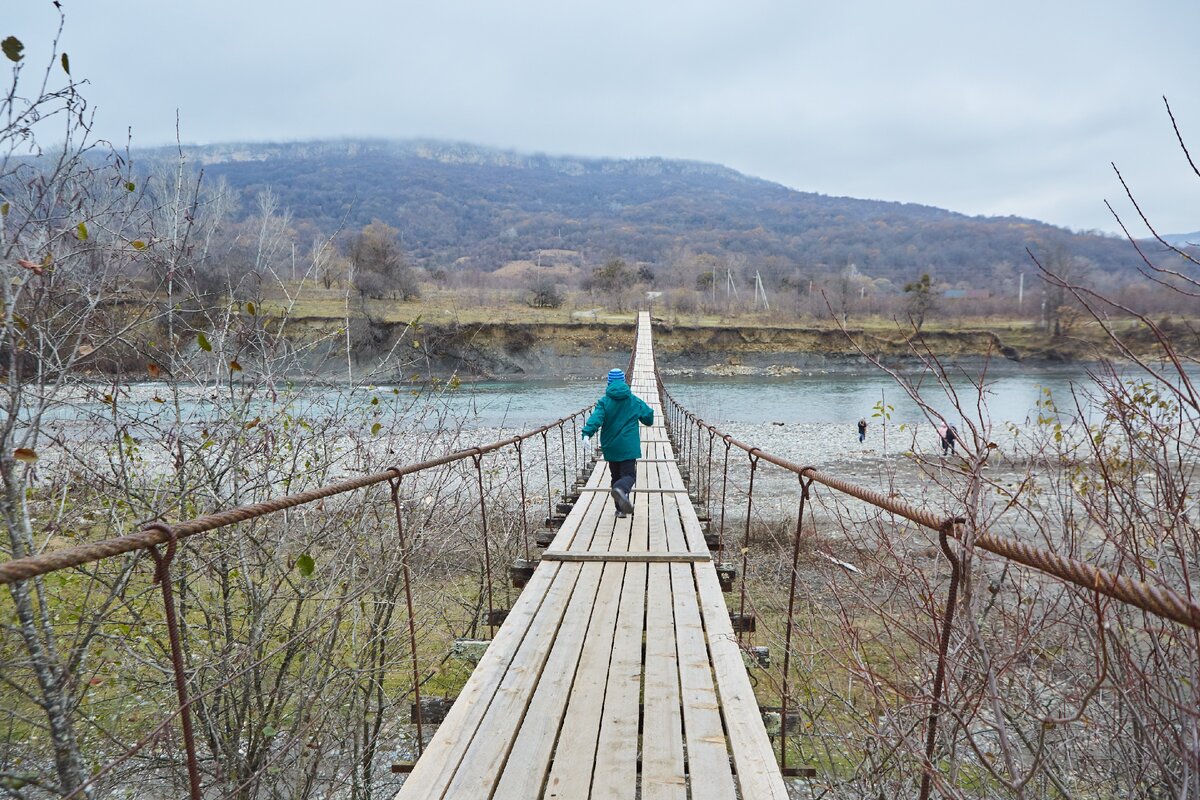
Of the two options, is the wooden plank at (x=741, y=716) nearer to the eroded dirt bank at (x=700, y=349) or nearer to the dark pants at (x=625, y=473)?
the dark pants at (x=625, y=473)

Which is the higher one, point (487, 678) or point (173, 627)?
point (173, 627)

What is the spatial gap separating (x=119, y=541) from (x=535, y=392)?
102 feet

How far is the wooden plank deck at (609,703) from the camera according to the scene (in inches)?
70.6

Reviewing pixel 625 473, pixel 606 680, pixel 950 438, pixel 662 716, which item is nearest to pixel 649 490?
pixel 625 473

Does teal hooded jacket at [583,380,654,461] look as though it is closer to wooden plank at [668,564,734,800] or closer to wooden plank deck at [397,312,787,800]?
wooden plank deck at [397,312,787,800]

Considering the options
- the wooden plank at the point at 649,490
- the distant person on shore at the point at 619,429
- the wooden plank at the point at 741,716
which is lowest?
the wooden plank at the point at 649,490

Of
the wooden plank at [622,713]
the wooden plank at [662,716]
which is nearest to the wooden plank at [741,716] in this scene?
the wooden plank at [662,716]

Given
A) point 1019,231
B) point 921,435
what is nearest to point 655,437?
point 921,435

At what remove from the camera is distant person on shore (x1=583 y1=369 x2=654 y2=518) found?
5.11m

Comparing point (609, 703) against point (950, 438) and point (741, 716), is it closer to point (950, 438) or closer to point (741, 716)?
point (741, 716)

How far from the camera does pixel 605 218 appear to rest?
5994 inches

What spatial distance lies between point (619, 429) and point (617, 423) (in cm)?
6

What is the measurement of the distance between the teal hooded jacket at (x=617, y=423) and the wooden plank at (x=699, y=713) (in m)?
2.06

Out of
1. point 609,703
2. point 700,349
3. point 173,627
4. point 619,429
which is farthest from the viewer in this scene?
point 700,349
